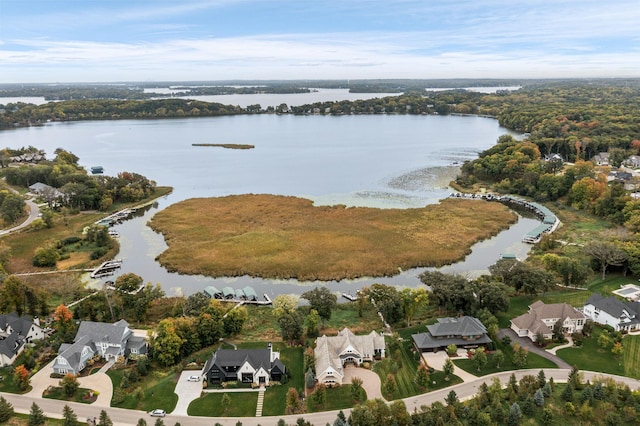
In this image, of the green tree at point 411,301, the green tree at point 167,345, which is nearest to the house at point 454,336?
the green tree at point 411,301

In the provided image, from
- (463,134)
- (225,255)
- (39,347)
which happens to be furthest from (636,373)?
(463,134)

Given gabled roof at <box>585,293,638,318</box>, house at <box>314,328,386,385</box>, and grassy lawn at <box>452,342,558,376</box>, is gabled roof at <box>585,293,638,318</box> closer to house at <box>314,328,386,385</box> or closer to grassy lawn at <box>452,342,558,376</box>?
grassy lawn at <box>452,342,558,376</box>

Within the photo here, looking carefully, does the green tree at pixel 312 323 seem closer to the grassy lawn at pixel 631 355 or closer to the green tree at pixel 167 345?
the green tree at pixel 167 345

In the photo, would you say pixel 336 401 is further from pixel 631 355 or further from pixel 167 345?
pixel 631 355

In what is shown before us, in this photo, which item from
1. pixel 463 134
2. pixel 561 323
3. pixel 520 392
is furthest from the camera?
pixel 463 134

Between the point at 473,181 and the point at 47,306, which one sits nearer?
the point at 47,306

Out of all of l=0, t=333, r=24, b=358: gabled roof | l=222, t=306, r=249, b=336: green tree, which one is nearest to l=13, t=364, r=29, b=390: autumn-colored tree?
l=0, t=333, r=24, b=358: gabled roof

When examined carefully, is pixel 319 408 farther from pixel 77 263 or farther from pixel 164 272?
pixel 77 263
